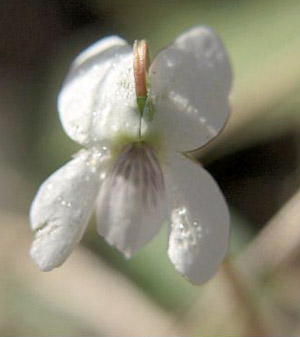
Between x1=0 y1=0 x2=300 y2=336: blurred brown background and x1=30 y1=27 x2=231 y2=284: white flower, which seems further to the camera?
x1=0 y1=0 x2=300 y2=336: blurred brown background

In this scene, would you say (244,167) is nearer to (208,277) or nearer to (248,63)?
(248,63)

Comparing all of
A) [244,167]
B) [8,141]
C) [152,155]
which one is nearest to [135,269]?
[244,167]

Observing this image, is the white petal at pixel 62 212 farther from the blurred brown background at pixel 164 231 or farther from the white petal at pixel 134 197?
the blurred brown background at pixel 164 231

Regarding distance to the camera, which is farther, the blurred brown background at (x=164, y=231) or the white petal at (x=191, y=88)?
the blurred brown background at (x=164, y=231)

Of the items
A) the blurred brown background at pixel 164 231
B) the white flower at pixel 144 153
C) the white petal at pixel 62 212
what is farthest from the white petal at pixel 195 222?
the blurred brown background at pixel 164 231

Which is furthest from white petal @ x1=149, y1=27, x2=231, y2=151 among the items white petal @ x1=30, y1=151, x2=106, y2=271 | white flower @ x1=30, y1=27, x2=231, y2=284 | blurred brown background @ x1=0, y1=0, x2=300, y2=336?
blurred brown background @ x1=0, y1=0, x2=300, y2=336

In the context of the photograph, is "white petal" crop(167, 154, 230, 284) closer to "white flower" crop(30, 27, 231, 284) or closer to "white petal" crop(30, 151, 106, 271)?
"white flower" crop(30, 27, 231, 284)


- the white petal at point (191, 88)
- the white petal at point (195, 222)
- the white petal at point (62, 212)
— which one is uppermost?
the white petal at point (191, 88)
